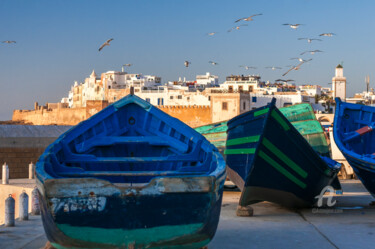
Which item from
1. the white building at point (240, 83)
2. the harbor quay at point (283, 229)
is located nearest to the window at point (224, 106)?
the white building at point (240, 83)

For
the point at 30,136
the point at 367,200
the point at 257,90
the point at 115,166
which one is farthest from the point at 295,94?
the point at 115,166

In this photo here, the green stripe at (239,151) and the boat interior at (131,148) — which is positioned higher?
the boat interior at (131,148)

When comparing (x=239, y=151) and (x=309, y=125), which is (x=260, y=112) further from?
(x=309, y=125)

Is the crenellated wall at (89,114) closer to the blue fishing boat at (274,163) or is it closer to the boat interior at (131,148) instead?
the blue fishing boat at (274,163)

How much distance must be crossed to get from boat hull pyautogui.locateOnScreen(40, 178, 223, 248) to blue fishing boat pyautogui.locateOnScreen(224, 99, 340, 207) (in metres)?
4.53

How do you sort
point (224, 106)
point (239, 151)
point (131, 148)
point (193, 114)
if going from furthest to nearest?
point (193, 114), point (224, 106), point (239, 151), point (131, 148)

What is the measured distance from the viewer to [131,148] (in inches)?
352

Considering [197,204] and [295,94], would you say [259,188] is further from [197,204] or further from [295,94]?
[295,94]

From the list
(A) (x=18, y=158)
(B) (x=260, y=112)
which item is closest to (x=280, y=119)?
(B) (x=260, y=112)

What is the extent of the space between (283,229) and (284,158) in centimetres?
187

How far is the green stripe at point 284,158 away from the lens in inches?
421

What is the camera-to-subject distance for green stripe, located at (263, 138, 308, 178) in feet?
35.1

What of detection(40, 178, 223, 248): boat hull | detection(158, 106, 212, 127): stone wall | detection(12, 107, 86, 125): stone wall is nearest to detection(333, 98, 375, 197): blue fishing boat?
detection(40, 178, 223, 248): boat hull

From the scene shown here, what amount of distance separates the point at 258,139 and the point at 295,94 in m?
67.9
